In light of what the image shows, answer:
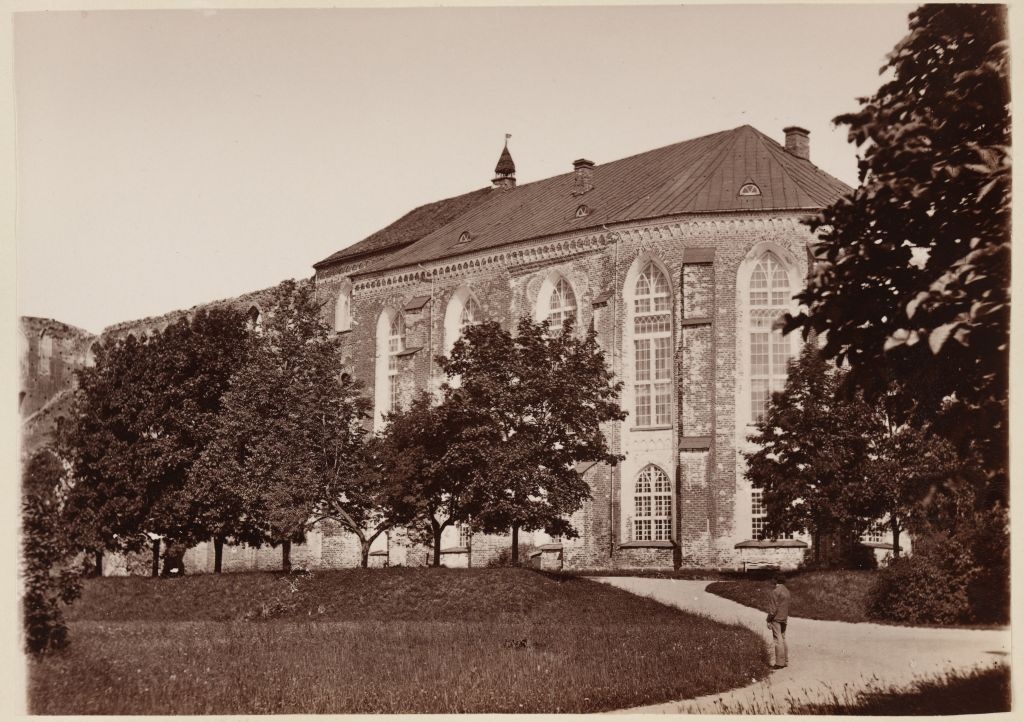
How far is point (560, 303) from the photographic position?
4859cm

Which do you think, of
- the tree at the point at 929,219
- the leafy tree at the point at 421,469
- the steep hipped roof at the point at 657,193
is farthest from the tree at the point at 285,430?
the tree at the point at 929,219

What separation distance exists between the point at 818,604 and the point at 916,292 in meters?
18.6

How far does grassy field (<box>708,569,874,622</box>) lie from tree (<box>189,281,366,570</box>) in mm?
12724

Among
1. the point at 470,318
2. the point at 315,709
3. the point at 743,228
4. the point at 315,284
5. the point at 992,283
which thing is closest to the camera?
the point at 992,283

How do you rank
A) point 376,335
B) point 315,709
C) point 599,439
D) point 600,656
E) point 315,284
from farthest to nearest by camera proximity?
1. point 315,284
2. point 376,335
3. point 599,439
4. point 600,656
5. point 315,709

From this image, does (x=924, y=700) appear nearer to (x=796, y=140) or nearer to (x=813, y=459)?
(x=813, y=459)

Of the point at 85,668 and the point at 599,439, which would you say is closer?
the point at 85,668

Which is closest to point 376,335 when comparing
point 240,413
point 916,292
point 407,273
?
point 407,273

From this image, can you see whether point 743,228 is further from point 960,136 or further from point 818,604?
point 960,136

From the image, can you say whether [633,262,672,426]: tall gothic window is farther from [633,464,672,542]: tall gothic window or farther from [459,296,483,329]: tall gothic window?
[459,296,483,329]: tall gothic window

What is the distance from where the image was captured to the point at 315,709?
15227 millimetres

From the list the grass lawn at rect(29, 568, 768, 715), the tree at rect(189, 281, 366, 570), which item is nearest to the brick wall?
the grass lawn at rect(29, 568, 768, 715)

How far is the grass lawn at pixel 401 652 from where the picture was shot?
50.6ft

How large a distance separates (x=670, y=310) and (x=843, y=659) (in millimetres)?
25977
